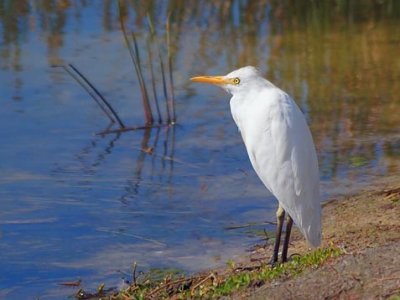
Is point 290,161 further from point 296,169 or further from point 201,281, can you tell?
point 201,281

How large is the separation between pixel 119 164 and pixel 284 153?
113 inches

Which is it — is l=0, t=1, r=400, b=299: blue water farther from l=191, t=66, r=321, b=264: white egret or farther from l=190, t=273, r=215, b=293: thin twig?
l=190, t=273, r=215, b=293: thin twig

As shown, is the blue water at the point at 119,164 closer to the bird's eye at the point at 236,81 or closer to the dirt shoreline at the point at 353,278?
the bird's eye at the point at 236,81

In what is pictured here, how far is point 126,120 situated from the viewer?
373 inches

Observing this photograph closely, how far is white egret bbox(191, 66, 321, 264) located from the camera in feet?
18.8

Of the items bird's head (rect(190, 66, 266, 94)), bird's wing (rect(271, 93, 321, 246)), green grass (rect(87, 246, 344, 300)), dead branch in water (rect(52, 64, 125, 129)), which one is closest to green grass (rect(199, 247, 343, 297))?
green grass (rect(87, 246, 344, 300))

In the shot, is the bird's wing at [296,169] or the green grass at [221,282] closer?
the green grass at [221,282]

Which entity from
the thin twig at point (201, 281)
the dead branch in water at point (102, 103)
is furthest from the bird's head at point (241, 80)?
the dead branch in water at point (102, 103)

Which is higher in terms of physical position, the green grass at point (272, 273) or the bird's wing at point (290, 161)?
the bird's wing at point (290, 161)

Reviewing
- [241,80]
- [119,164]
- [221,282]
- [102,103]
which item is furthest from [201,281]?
[102,103]

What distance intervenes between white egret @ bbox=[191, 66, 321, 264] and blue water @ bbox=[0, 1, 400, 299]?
0.78 metres

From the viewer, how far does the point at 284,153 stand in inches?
227

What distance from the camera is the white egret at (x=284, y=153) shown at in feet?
18.8

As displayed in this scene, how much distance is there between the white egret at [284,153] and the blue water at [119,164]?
30.7 inches
